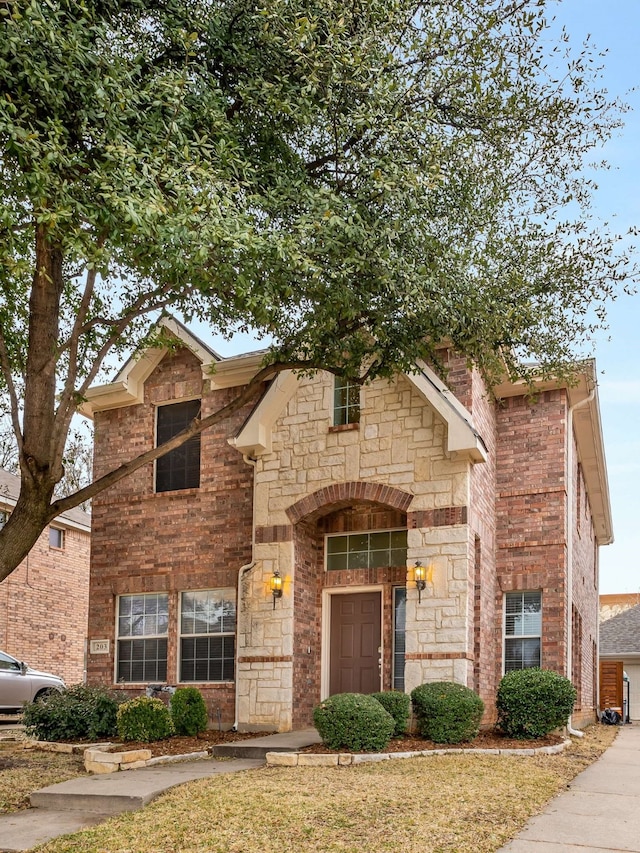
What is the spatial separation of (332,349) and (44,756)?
268 inches

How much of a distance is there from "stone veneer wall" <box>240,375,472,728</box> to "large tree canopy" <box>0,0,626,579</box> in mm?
2618

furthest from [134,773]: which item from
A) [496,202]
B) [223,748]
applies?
[496,202]

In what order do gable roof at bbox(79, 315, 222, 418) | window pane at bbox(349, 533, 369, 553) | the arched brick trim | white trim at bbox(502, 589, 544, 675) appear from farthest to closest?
gable roof at bbox(79, 315, 222, 418) → window pane at bbox(349, 533, 369, 553) → white trim at bbox(502, 589, 544, 675) → the arched brick trim

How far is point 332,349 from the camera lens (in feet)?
37.1


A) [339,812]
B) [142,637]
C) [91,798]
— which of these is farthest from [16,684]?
[339,812]

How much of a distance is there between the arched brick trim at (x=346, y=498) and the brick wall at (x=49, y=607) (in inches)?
463

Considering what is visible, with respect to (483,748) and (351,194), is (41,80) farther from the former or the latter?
(483,748)

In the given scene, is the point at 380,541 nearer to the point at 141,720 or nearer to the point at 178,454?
the point at 178,454

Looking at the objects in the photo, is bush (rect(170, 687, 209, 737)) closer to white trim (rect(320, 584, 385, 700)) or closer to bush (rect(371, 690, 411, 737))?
white trim (rect(320, 584, 385, 700))

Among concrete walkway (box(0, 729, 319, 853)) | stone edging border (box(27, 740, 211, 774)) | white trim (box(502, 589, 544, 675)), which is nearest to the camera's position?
concrete walkway (box(0, 729, 319, 853))

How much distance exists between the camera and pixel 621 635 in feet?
93.9

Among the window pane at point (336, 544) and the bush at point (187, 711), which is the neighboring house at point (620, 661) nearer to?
the window pane at point (336, 544)

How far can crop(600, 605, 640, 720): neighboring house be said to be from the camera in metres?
24.3

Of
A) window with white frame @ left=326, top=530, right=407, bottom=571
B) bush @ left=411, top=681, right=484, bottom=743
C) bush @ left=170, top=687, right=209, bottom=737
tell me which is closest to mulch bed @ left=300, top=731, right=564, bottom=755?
bush @ left=411, top=681, right=484, bottom=743
